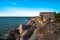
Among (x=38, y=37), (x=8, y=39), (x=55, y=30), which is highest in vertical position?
(x=55, y=30)

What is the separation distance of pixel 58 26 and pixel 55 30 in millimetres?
893

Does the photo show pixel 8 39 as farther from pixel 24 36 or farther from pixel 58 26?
pixel 58 26

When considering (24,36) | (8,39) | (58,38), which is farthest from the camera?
(8,39)

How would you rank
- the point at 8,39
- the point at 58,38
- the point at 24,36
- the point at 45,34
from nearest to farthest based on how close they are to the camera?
the point at 58,38 < the point at 45,34 < the point at 24,36 < the point at 8,39

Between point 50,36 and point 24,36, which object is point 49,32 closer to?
point 50,36

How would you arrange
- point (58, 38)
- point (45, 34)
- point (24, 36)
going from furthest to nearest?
point (24, 36)
point (45, 34)
point (58, 38)

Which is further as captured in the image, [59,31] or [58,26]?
[58,26]

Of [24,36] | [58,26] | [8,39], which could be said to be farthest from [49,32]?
[8,39]

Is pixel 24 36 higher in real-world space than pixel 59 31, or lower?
lower

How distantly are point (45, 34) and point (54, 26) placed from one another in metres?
1.28

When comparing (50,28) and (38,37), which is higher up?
(50,28)

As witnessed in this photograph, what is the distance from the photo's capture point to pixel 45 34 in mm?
12453

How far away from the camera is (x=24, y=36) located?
16.1 m

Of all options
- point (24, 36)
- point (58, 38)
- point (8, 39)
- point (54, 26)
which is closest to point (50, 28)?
point (54, 26)
